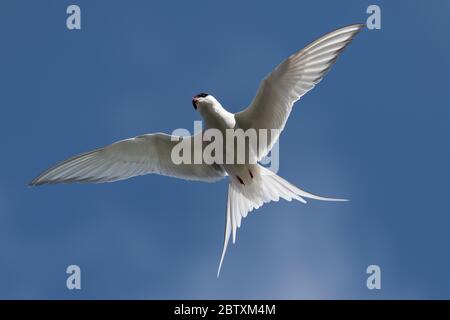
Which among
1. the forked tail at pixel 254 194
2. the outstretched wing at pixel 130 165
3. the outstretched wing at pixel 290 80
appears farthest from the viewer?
the outstretched wing at pixel 130 165

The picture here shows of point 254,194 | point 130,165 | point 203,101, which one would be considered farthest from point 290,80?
point 130,165

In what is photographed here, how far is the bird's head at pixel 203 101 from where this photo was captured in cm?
691

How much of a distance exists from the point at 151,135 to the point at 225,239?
56.4 inches

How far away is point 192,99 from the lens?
708cm

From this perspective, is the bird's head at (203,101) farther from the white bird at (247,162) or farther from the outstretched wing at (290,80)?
the outstretched wing at (290,80)

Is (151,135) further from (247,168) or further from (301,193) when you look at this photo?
(301,193)

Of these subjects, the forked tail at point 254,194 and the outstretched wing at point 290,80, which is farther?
the forked tail at point 254,194

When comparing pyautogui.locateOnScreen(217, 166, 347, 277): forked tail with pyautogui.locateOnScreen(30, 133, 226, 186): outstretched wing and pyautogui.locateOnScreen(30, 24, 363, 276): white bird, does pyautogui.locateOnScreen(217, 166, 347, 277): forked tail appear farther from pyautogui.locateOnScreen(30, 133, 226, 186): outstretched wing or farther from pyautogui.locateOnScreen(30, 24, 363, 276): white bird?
→ pyautogui.locateOnScreen(30, 133, 226, 186): outstretched wing

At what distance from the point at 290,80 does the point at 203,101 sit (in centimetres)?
99

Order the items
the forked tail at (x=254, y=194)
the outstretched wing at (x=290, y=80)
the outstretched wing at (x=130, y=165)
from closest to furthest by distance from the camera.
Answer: the outstretched wing at (x=290, y=80) → the forked tail at (x=254, y=194) → the outstretched wing at (x=130, y=165)

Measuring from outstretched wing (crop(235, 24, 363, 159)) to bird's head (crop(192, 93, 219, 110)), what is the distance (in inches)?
12.7

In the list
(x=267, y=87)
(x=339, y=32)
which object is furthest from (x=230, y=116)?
(x=339, y=32)

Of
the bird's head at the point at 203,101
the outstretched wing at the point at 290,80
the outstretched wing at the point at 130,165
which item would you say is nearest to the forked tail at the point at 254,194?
the outstretched wing at the point at 130,165

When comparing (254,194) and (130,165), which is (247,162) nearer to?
(254,194)
